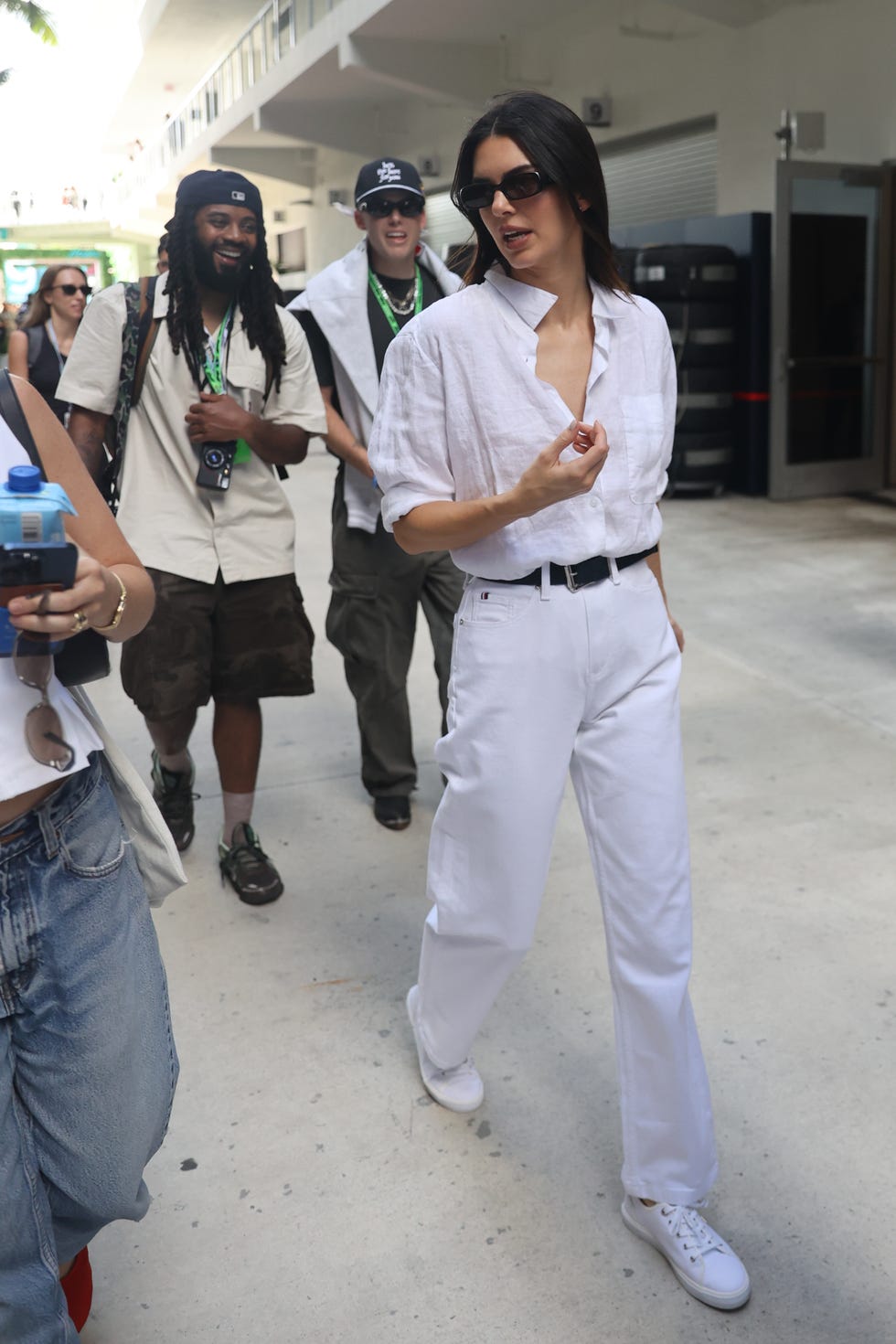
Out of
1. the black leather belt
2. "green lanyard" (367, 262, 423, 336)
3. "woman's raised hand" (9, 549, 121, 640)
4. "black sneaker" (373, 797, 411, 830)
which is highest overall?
"green lanyard" (367, 262, 423, 336)

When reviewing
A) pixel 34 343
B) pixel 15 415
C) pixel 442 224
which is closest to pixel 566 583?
pixel 15 415

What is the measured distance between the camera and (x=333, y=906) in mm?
3422

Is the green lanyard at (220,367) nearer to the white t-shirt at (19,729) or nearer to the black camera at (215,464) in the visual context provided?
the black camera at (215,464)

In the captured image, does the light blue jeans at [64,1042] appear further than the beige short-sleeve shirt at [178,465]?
No

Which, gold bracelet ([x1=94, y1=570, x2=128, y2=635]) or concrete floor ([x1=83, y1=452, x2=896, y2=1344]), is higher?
gold bracelet ([x1=94, y1=570, x2=128, y2=635])

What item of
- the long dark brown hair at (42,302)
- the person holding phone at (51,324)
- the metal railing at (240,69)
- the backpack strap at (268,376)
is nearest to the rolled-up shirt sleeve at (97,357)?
the backpack strap at (268,376)

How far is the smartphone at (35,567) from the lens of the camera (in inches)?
51.2

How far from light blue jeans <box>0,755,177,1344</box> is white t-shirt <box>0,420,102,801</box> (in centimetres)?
7

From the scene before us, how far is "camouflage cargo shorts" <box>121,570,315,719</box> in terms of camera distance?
10.8ft

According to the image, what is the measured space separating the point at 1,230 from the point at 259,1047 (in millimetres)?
52891

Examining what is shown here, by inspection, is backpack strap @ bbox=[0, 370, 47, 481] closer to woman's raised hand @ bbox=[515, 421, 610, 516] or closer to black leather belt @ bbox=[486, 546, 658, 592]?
woman's raised hand @ bbox=[515, 421, 610, 516]

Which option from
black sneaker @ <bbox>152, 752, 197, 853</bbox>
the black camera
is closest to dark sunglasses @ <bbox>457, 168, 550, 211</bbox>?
the black camera

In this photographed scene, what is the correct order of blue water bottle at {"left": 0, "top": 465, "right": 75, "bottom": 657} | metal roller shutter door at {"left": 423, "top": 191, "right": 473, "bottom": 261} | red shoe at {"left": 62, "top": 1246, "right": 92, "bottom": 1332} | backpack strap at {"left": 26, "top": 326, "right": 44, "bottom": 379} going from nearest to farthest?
1. blue water bottle at {"left": 0, "top": 465, "right": 75, "bottom": 657}
2. red shoe at {"left": 62, "top": 1246, "right": 92, "bottom": 1332}
3. backpack strap at {"left": 26, "top": 326, "right": 44, "bottom": 379}
4. metal roller shutter door at {"left": 423, "top": 191, "right": 473, "bottom": 261}

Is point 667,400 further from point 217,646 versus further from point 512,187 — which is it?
point 217,646
